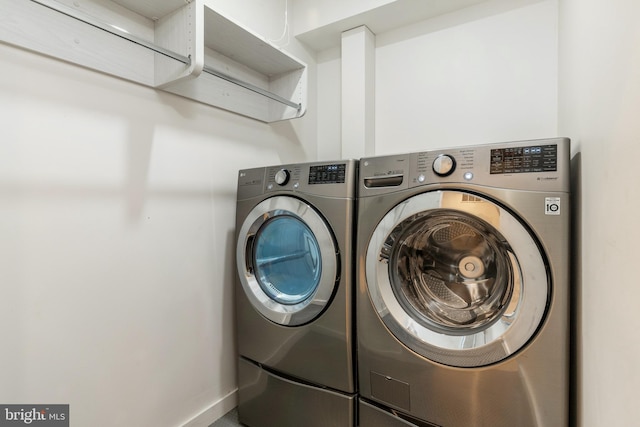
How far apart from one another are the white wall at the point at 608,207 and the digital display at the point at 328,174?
724 millimetres

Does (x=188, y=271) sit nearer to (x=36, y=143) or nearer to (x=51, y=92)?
(x=36, y=143)

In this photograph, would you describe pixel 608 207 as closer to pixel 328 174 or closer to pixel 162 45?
pixel 328 174

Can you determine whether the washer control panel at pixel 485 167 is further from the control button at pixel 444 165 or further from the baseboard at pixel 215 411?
the baseboard at pixel 215 411

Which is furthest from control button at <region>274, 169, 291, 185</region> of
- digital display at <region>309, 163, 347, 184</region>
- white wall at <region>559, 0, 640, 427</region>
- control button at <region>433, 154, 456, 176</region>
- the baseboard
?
the baseboard

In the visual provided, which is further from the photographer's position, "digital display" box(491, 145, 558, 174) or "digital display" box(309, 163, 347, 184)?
"digital display" box(309, 163, 347, 184)

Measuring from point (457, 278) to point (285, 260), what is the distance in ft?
2.49

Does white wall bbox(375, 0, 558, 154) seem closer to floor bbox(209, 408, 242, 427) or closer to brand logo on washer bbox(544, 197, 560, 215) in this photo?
brand logo on washer bbox(544, 197, 560, 215)

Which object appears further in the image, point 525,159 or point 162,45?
point 162,45

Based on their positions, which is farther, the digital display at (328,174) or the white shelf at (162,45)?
the digital display at (328,174)

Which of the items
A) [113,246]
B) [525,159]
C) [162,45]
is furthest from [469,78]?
[113,246]

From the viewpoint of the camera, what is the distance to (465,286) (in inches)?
43.9

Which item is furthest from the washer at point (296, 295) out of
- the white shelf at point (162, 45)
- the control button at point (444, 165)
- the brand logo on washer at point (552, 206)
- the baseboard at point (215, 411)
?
the brand logo on washer at point (552, 206)

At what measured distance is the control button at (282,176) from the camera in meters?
1.30

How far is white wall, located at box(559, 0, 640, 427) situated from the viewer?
1.61 feet
